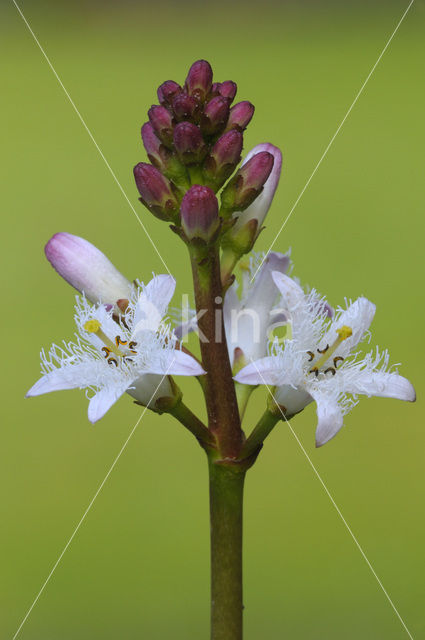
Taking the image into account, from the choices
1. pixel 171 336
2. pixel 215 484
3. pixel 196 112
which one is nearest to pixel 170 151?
pixel 196 112

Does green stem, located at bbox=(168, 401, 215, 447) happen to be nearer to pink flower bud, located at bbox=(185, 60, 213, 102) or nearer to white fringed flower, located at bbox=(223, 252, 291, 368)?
white fringed flower, located at bbox=(223, 252, 291, 368)

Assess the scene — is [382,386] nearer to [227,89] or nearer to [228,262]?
[228,262]

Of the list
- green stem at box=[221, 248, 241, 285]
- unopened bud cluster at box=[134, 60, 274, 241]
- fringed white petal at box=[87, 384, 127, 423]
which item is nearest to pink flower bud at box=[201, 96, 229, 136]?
unopened bud cluster at box=[134, 60, 274, 241]

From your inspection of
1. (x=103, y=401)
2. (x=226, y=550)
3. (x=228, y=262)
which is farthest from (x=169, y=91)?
(x=226, y=550)

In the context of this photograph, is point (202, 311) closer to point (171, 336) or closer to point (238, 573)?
point (171, 336)

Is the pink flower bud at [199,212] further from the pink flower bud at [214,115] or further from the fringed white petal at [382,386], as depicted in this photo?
the fringed white petal at [382,386]

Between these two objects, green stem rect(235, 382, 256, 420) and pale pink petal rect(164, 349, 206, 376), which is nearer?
pale pink petal rect(164, 349, 206, 376)
